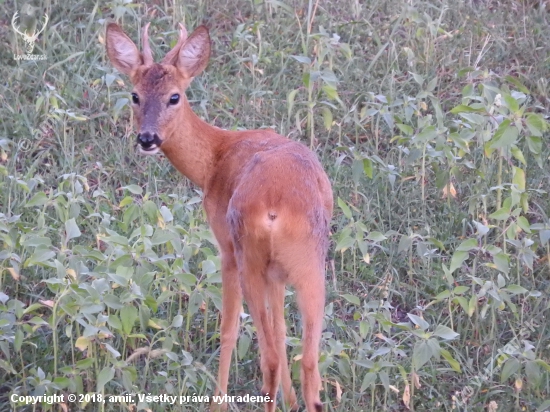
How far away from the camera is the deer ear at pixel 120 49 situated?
19.0 ft

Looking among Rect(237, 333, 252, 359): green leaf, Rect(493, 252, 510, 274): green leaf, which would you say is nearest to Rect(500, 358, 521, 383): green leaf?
Rect(493, 252, 510, 274): green leaf

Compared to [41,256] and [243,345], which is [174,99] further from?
[243,345]

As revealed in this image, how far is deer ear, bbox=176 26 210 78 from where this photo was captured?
5.68 metres

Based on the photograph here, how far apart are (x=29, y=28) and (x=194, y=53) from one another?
267 centimetres

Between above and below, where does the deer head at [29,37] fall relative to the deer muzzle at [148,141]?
above

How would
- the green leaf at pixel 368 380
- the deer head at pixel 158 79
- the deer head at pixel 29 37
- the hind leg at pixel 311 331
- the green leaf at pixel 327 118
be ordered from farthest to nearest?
the deer head at pixel 29 37 < the green leaf at pixel 327 118 < the deer head at pixel 158 79 < the green leaf at pixel 368 380 < the hind leg at pixel 311 331

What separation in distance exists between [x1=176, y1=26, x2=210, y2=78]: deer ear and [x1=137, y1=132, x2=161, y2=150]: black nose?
49 centimetres

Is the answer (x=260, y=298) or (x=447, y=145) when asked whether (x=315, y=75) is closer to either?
(x=447, y=145)

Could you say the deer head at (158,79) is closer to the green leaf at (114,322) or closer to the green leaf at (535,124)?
the green leaf at (114,322)

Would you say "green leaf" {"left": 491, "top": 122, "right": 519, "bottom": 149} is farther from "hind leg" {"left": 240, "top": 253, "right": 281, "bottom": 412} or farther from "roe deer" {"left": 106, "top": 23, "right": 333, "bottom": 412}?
"hind leg" {"left": 240, "top": 253, "right": 281, "bottom": 412}

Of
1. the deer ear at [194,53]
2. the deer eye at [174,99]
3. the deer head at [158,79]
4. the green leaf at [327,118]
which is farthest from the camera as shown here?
the green leaf at [327,118]

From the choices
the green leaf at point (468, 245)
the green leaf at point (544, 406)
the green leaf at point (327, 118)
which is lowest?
the green leaf at point (544, 406)

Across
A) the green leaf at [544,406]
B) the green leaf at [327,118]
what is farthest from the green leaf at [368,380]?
the green leaf at [327,118]

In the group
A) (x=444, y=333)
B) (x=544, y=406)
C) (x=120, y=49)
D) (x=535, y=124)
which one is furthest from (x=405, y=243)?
(x=120, y=49)
